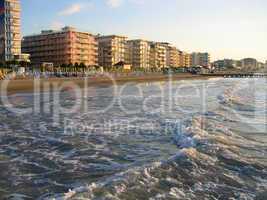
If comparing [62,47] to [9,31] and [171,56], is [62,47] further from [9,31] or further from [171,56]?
[171,56]

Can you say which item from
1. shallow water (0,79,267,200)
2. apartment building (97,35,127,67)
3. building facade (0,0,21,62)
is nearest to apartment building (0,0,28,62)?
building facade (0,0,21,62)

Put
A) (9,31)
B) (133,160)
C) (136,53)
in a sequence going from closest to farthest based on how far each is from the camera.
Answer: (133,160), (9,31), (136,53)

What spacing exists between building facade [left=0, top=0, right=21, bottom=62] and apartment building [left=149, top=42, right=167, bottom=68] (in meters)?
69.3

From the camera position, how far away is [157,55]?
158 meters

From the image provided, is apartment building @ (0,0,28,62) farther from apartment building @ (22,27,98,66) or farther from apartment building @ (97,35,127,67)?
apartment building @ (97,35,127,67)

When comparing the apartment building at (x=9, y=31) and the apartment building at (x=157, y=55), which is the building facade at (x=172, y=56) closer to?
the apartment building at (x=157, y=55)

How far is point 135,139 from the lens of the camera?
37.3 feet

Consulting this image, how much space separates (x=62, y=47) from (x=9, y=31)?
1640cm

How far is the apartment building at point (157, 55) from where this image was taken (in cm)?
15512

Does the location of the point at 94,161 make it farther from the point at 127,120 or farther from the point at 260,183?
the point at 127,120

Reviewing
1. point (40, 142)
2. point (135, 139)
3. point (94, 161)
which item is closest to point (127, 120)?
point (135, 139)

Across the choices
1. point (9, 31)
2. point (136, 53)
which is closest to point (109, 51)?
point (136, 53)

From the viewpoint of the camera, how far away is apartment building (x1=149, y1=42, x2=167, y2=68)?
509ft

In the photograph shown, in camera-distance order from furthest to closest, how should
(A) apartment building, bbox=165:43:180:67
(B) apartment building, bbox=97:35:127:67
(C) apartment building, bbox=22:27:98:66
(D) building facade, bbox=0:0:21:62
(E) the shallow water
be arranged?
(A) apartment building, bbox=165:43:180:67 → (B) apartment building, bbox=97:35:127:67 → (C) apartment building, bbox=22:27:98:66 → (D) building facade, bbox=0:0:21:62 → (E) the shallow water
